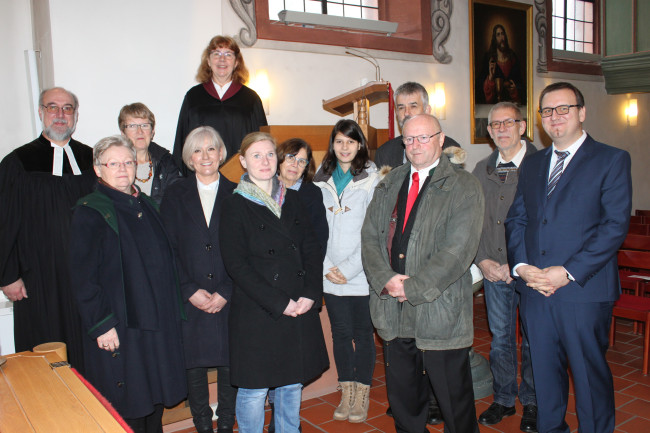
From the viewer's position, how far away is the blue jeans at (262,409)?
2.43m

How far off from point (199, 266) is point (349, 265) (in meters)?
0.87

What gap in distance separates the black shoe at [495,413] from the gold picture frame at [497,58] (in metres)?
4.89

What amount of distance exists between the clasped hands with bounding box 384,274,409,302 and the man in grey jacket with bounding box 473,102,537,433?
35.1 inches

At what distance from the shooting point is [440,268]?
2.34 m

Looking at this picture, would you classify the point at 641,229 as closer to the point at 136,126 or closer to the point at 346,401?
the point at 346,401

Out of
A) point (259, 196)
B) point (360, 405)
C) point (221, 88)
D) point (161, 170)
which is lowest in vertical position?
point (360, 405)

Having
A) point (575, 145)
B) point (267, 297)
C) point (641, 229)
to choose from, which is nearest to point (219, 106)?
point (267, 297)

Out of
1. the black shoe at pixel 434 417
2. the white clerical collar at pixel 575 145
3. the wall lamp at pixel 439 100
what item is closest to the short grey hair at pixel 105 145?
the white clerical collar at pixel 575 145

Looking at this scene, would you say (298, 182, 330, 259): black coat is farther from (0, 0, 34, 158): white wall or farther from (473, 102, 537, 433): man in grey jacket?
(0, 0, 34, 158): white wall

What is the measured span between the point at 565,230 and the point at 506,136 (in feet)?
2.77

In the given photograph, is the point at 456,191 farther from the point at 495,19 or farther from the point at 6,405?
the point at 495,19

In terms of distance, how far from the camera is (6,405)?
Answer: 1.52 meters

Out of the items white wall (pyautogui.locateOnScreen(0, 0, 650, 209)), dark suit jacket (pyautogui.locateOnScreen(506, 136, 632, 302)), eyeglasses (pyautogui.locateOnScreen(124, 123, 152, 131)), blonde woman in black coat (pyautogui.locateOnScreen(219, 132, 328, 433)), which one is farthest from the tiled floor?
white wall (pyautogui.locateOnScreen(0, 0, 650, 209))

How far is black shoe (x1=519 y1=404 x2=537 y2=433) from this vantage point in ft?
9.66
